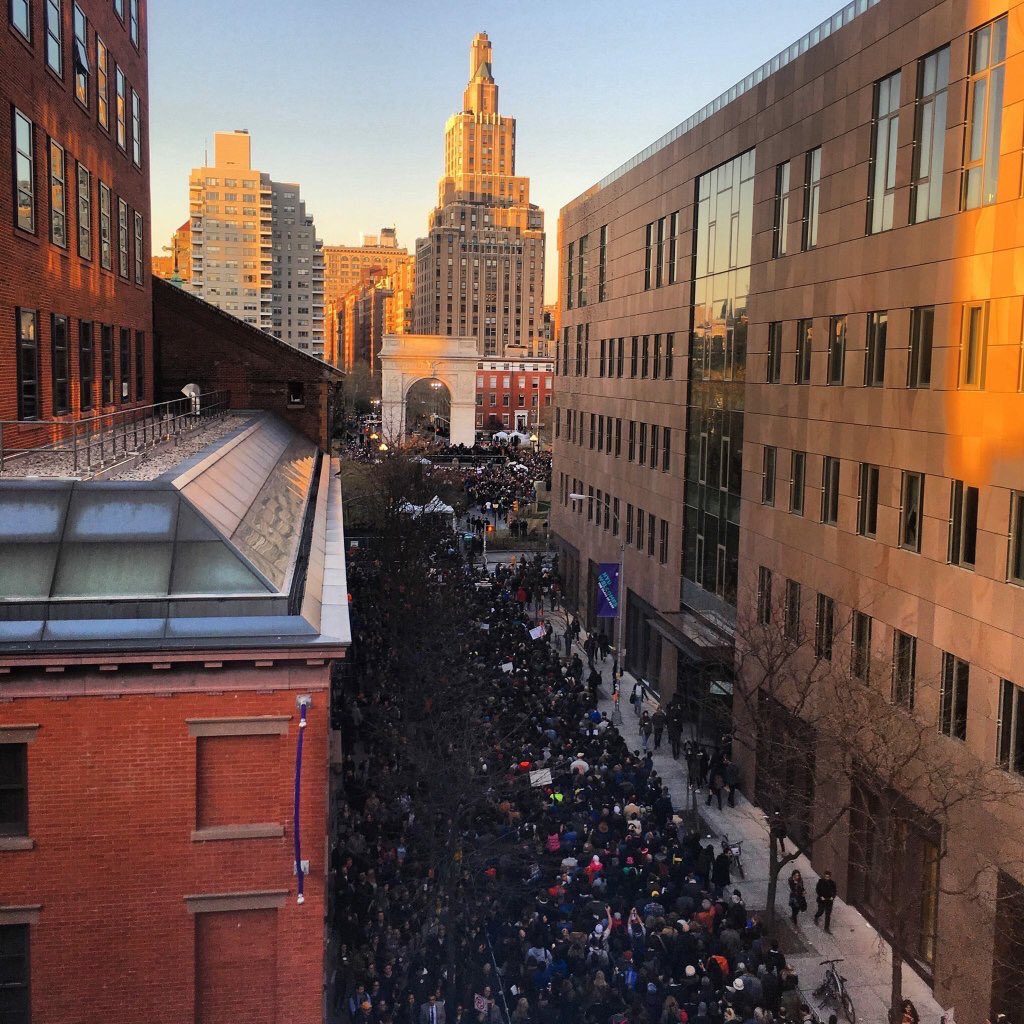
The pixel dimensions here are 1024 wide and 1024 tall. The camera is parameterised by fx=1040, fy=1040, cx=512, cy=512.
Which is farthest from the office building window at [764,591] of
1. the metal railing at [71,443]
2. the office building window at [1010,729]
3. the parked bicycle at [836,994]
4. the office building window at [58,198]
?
the office building window at [58,198]

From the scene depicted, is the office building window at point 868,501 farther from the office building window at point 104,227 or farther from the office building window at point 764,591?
the office building window at point 104,227

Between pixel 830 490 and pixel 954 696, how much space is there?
656 centimetres

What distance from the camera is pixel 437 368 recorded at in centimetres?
12244

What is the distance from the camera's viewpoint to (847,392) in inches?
910

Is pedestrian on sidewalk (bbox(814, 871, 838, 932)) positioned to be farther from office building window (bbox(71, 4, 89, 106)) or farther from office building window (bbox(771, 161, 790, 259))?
office building window (bbox(71, 4, 89, 106))

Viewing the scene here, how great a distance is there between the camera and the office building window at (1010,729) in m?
16.8

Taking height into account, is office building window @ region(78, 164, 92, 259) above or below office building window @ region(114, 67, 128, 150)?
below

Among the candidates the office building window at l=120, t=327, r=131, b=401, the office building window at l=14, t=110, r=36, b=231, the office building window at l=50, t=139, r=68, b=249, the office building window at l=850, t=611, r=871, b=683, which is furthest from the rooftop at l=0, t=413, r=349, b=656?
the office building window at l=120, t=327, r=131, b=401

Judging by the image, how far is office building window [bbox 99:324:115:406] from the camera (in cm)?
2839

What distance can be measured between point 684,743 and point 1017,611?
49.1 ft

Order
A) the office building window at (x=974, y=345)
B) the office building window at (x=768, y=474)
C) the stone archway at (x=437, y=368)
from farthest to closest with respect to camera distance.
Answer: the stone archway at (x=437, y=368)
the office building window at (x=768, y=474)
the office building window at (x=974, y=345)

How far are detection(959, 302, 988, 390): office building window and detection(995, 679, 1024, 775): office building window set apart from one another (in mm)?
5344

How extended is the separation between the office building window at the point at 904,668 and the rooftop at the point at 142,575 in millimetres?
11138

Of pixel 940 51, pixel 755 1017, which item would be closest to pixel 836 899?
pixel 755 1017
